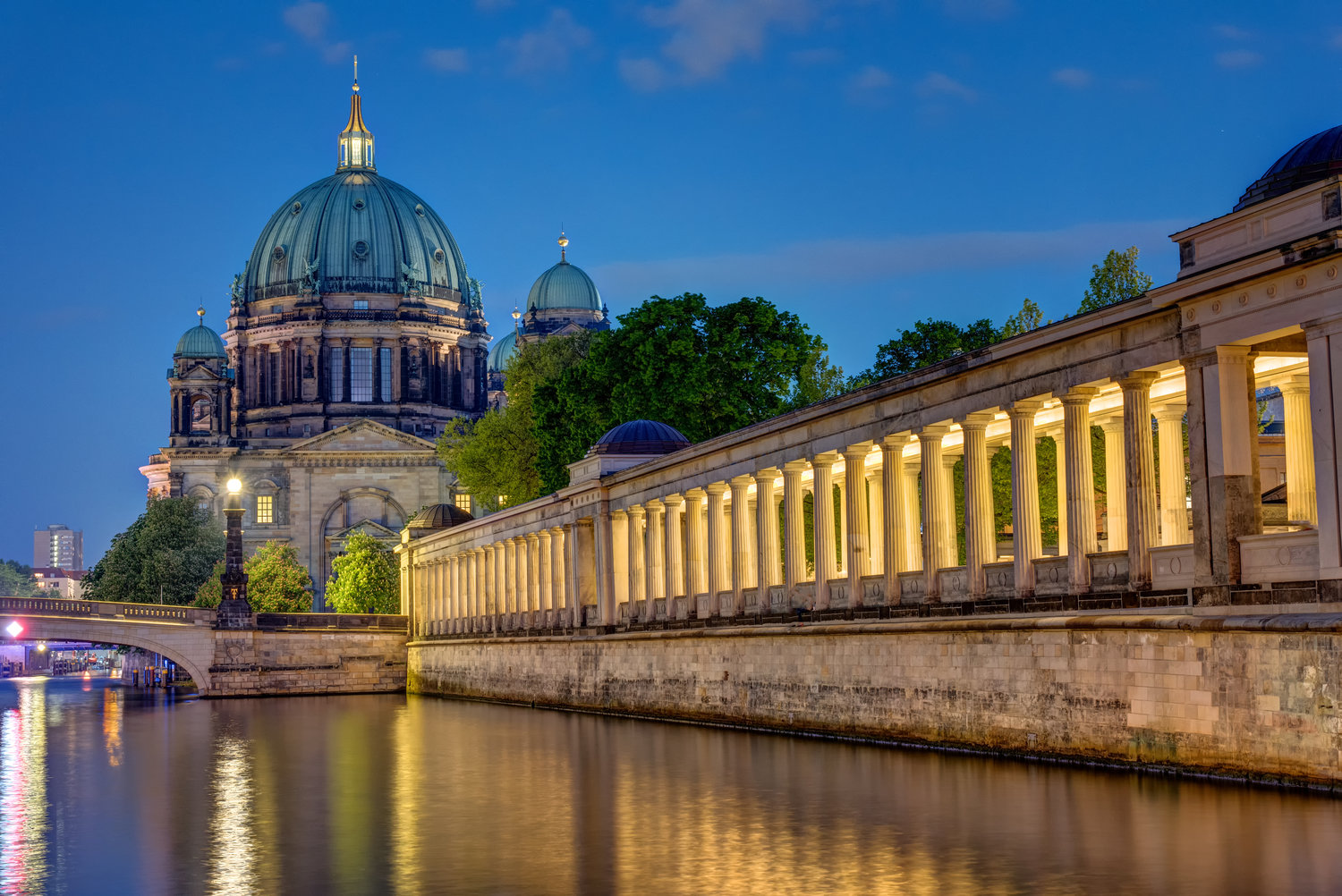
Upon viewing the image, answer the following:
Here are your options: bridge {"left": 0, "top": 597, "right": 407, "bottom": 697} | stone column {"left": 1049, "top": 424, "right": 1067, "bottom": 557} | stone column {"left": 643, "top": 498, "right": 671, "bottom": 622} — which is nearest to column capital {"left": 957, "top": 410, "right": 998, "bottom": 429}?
stone column {"left": 1049, "top": 424, "right": 1067, "bottom": 557}

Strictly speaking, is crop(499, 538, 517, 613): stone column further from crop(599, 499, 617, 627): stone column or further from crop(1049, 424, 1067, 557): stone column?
crop(1049, 424, 1067, 557): stone column

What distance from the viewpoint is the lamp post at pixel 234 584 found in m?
80.9

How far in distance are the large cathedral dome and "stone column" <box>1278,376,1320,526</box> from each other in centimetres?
12381

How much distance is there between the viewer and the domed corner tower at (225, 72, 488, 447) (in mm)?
147000

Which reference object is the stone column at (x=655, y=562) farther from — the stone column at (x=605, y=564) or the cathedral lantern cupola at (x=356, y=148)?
the cathedral lantern cupola at (x=356, y=148)

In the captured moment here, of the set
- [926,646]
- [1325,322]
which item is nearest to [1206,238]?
[1325,322]

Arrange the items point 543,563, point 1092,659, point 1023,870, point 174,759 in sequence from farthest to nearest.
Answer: point 543,563 < point 174,759 < point 1092,659 < point 1023,870

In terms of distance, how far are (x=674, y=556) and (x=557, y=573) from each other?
1226 cm

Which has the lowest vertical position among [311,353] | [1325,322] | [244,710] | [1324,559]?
[244,710]

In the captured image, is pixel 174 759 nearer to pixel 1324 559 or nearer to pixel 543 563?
pixel 1324 559

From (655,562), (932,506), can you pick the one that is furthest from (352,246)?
(932,506)

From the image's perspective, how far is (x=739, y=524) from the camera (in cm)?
4562

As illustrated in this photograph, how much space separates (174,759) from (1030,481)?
18.1 metres

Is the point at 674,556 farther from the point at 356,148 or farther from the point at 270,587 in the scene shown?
the point at 356,148
